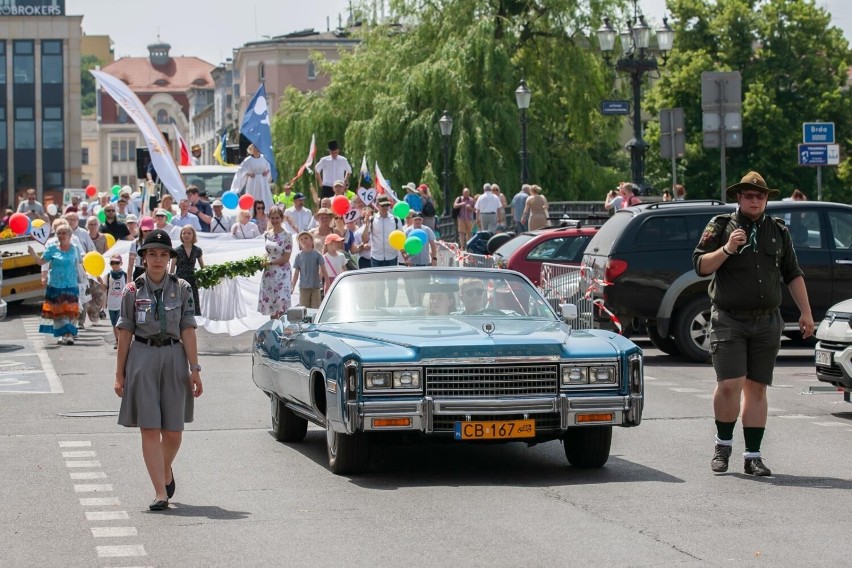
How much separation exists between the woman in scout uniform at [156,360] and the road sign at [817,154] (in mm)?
25706

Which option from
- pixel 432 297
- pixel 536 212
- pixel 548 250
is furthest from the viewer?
pixel 536 212

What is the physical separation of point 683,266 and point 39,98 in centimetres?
9847

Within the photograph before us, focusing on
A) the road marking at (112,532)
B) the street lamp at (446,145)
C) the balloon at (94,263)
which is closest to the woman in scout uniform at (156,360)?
the road marking at (112,532)

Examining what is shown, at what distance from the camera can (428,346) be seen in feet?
34.8

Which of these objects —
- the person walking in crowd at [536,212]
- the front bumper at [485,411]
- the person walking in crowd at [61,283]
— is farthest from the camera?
the person walking in crowd at [536,212]

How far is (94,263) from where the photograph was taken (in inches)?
961

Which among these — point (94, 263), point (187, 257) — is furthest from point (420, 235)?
point (187, 257)

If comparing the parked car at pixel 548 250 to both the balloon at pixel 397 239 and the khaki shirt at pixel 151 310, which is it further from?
the khaki shirt at pixel 151 310

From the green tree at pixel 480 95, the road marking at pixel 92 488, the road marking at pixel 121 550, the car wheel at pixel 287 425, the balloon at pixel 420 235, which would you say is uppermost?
the green tree at pixel 480 95

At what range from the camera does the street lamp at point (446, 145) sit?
4612 cm

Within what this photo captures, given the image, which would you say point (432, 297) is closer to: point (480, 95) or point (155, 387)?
point (155, 387)

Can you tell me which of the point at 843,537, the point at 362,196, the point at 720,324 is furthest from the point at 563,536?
the point at 362,196

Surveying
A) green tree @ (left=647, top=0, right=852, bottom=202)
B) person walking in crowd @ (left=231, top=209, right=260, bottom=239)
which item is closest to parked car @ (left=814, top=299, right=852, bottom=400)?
person walking in crowd @ (left=231, top=209, right=260, bottom=239)

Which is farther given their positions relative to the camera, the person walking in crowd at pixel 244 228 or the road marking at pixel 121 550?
the person walking in crowd at pixel 244 228
